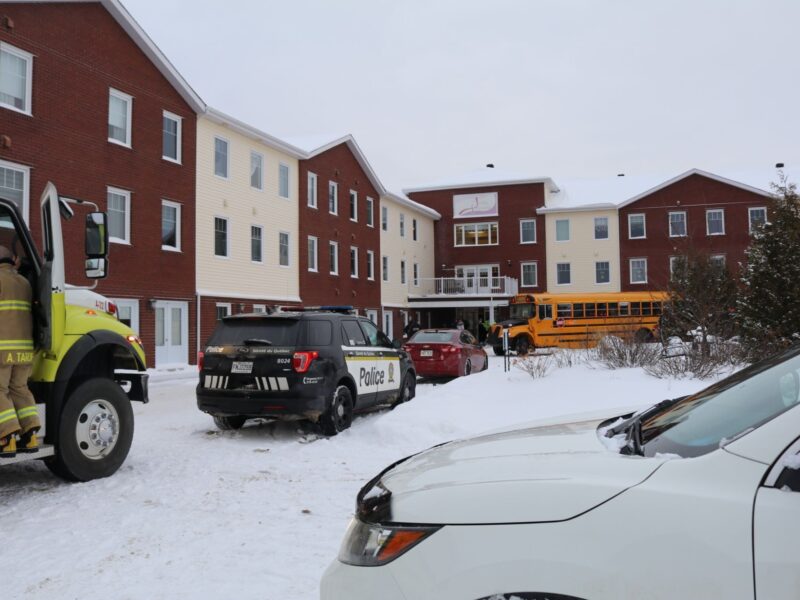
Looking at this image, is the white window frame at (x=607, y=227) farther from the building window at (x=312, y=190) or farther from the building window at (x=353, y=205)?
the building window at (x=312, y=190)

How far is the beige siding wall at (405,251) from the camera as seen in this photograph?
134 feet

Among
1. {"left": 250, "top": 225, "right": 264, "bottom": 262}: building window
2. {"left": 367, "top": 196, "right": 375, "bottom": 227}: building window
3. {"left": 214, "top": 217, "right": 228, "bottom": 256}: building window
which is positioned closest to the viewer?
{"left": 214, "top": 217, "right": 228, "bottom": 256}: building window

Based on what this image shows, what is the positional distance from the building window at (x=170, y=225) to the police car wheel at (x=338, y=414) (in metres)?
15.7

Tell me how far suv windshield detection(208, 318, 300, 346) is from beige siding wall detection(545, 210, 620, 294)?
126 ft

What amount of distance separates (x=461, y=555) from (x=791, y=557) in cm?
90

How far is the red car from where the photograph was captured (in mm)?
17344

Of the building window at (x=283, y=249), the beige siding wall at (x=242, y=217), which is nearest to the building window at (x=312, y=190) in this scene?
the beige siding wall at (x=242, y=217)

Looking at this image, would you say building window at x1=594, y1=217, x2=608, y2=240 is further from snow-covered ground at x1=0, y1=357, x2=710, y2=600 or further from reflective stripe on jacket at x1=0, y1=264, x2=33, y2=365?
reflective stripe on jacket at x1=0, y1=264, x2=33, y2=365

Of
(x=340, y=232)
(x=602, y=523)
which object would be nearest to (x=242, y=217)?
(x=340, y=232)

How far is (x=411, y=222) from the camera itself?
A: 44875 mm

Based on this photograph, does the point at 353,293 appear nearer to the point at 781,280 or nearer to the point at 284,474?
the point at 781,280

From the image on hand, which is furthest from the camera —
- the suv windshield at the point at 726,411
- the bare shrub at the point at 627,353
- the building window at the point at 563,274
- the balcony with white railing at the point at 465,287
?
the building window at the point at 563,274

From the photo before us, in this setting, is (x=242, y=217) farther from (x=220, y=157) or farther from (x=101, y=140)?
(x=101, y=140)

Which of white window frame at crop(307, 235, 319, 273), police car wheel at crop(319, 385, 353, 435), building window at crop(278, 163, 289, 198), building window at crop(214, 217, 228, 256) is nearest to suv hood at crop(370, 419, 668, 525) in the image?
police car wheel at crop(319, 385, 353, 435)
